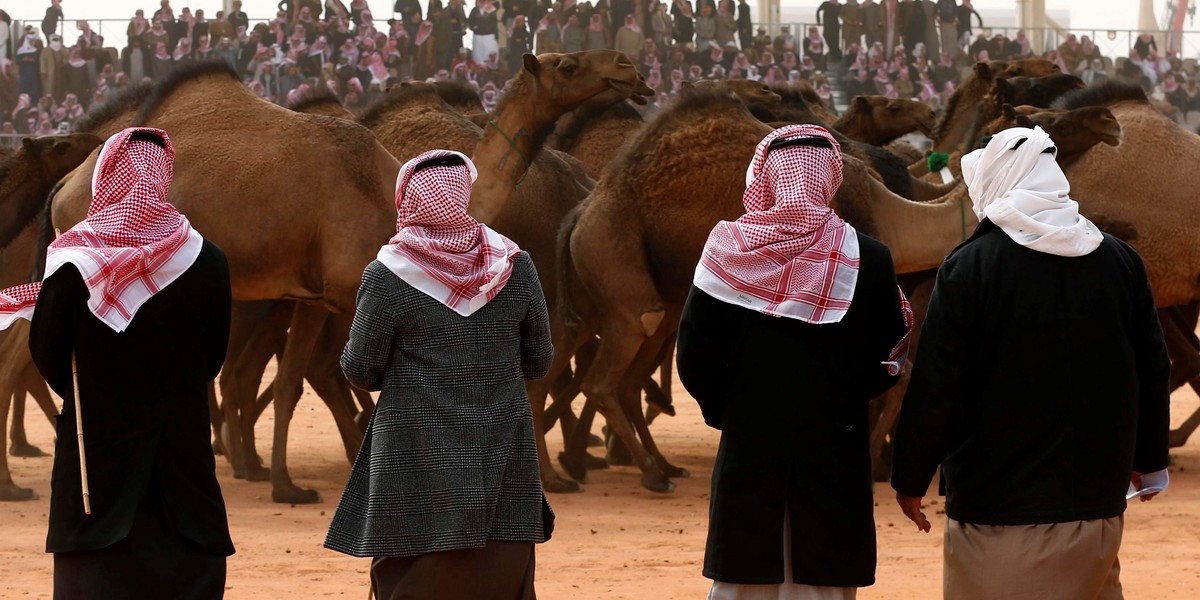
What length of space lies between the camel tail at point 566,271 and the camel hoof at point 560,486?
0.97 m

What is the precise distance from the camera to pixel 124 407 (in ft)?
14.6

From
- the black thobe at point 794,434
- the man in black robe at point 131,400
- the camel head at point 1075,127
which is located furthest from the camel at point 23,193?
the black thobe at point 794,434

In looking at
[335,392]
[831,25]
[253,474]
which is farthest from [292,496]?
[831,25]

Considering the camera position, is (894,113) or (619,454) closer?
(619,454)

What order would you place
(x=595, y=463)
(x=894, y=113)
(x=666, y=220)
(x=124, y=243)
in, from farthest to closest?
(x=894, y=113) → (x=595, y=463) → (x=666, y=220) → (x=124, y=243)

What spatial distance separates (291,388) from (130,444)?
5.34 metres

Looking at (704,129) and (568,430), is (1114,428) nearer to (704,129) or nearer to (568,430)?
(704,129)

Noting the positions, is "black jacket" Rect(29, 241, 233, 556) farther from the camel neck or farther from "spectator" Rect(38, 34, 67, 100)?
"spectator" Rect(38, 34, 67, 100)

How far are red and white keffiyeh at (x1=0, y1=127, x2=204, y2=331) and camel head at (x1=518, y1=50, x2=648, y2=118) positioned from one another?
18.0ft

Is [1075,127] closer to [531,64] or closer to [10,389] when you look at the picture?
[531,64]

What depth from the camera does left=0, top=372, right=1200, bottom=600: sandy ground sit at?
Result: 7.13m

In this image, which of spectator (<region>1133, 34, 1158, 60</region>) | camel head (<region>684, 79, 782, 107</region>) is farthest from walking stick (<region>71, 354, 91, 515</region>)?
spectator (<region>1133, 34, 1158, 60</region>)

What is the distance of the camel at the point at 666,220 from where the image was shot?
9.55 meters

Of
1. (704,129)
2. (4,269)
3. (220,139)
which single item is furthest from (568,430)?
(4,269)
